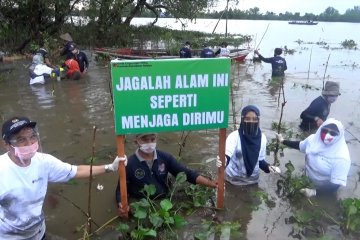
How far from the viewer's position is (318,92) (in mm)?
12766

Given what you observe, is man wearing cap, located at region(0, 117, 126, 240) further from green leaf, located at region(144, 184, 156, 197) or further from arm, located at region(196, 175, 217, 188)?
arm, located at region(196, 175, 217, 188)

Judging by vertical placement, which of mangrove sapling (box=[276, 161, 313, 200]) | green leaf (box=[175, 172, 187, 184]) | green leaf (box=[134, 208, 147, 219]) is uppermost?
green leaf (box=[175, 172, 187, 184])

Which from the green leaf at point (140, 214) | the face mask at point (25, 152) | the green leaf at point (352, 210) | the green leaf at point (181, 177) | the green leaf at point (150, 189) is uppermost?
the face mask at point (25, 152)

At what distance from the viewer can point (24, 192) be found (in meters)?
2.91

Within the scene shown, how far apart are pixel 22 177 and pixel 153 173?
1.55m

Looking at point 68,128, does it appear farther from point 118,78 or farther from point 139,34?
point 139,34

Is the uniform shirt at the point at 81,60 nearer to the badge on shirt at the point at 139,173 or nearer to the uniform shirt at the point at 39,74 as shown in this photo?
the uniform shirt at the point at 39,74

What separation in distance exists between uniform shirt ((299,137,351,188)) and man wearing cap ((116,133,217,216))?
5.14 ft

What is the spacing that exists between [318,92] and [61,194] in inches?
399

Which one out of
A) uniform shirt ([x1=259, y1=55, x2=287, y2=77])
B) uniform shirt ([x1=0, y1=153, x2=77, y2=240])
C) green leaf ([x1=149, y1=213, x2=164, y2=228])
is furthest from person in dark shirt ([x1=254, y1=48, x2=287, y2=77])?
uniform shirt ([x1=0, y1=153, x2=77, y2=240])

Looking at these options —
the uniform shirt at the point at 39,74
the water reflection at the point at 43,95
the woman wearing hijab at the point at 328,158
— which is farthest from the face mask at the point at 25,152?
the uniform shirt at the point at 39,74

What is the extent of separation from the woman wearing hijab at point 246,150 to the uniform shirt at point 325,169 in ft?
1.70

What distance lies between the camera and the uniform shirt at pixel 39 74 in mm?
11984

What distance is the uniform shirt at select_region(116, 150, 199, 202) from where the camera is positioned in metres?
4.07
